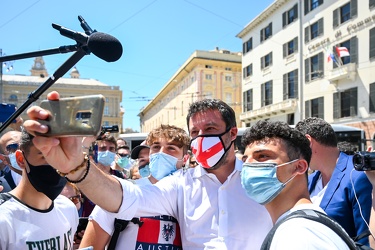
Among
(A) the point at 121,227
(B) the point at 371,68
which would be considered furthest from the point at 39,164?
(B) the point at 371,68

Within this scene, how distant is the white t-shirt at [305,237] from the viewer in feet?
4.81

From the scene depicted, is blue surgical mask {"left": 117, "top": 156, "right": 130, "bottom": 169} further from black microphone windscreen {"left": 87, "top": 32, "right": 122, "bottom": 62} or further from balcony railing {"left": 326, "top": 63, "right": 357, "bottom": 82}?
balcony railing {"left": 326, "top": 63, "right": 357, "bottom": 82}

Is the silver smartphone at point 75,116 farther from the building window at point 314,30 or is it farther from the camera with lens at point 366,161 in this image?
the building window at point 314,30

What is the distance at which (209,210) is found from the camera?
2393 millimetres

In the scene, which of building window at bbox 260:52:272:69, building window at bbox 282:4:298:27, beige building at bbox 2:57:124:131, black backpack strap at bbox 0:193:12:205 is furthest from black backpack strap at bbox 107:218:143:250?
beige building at bbox 2:57:124:131

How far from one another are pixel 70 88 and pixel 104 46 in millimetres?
62561

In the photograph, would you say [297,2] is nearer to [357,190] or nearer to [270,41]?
[270,41]

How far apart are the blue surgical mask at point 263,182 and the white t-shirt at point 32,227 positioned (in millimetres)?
1315

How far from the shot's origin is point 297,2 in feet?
90.8

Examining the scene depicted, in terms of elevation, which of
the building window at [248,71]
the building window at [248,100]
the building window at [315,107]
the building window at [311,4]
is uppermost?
the building window at [311,4]

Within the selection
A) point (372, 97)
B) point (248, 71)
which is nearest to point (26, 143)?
point (372, 97)

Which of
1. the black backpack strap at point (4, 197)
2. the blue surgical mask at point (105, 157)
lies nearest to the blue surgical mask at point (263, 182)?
the black backpack strap at point (4, 197)

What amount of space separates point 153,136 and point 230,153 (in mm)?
1068

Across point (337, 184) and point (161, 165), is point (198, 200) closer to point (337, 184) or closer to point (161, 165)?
point (161, 165)
